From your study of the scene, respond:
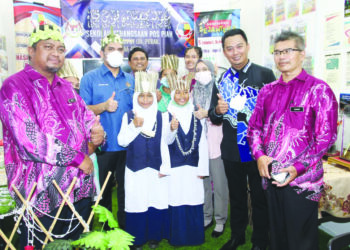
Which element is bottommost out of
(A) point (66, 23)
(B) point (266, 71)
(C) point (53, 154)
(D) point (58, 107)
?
(C) point (53, 154)

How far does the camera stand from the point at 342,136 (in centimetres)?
309

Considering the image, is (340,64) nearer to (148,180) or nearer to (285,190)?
(285,190)

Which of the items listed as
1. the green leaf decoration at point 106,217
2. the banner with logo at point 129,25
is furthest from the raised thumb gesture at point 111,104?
the banner with logo at point 129,25

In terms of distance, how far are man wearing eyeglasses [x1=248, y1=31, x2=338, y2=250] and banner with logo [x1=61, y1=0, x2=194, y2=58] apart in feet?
11.9

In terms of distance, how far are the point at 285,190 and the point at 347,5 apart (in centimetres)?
216

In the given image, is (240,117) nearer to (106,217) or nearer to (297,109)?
(297,109)

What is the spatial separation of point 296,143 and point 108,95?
1.74m

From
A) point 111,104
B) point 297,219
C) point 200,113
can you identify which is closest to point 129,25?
point 111,104

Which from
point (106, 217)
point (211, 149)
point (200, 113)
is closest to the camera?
point (106, 217)

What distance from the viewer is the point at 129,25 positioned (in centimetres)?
531

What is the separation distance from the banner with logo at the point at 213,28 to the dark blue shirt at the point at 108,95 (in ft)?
8.91

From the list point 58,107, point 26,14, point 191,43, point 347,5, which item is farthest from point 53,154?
point 191,43

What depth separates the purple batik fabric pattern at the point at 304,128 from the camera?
1838mm

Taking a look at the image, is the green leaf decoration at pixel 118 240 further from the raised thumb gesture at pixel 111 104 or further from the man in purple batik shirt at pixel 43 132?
the raised thumb gesture at pixel 111 104
